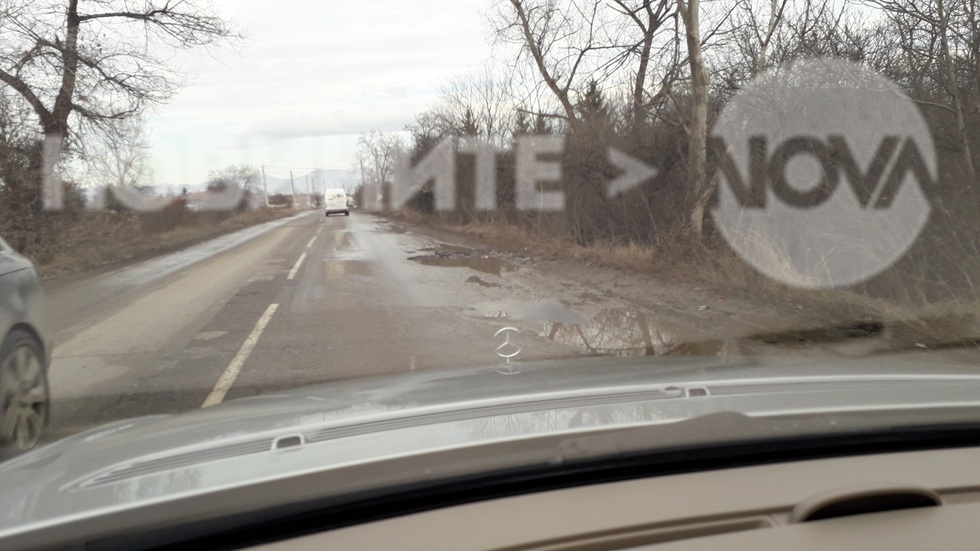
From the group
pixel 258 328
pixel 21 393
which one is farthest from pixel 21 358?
pixel 258 328

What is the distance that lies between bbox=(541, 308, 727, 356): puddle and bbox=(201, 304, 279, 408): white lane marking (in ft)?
11.0

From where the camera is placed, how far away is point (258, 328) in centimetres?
938

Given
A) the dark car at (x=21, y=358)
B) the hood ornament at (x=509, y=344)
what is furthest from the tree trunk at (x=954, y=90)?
the dark car at (x=21, y=358)

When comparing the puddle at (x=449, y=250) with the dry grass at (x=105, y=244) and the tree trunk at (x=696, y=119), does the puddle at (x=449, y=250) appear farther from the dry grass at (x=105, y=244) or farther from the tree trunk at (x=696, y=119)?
the dry grass at (x=105, y=244)

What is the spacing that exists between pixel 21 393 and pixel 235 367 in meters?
2.27

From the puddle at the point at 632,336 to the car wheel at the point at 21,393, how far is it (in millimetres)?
5015

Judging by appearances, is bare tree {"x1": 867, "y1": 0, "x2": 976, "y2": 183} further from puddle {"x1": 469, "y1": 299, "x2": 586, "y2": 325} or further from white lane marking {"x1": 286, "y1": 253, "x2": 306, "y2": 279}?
white lane marking {"x1": 286, "y1": 253, "x2": 306, "y2": 279}

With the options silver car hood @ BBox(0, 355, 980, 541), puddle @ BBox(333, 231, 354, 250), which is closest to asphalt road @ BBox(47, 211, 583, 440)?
silver car hood @ BBox(0, 355, 980, 541)

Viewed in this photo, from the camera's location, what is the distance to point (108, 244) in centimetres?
2519

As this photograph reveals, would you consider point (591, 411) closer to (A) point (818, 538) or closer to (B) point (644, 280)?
(A) point (818, 538)

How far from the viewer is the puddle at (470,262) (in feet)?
53.6

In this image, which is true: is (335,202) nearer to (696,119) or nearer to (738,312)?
(696,119)

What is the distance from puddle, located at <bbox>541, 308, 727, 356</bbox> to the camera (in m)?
7.95

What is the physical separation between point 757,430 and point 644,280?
10.9m
